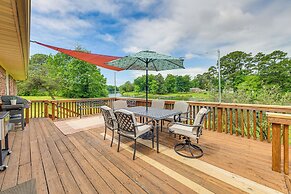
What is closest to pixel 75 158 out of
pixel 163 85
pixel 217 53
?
pixel 217 53

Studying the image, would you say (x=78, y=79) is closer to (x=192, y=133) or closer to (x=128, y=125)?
(x=128, y=125)

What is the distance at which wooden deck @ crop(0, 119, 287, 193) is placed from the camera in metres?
1.82

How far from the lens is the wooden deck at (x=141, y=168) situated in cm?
182

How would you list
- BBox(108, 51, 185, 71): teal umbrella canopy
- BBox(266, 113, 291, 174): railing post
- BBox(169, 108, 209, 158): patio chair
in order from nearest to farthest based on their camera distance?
BBox(266, 113, 291, 174): railing post, BBox(169, 108, 209, 158): patio chair, BBox(108, 51, 185, 71): teal umbrella canopy

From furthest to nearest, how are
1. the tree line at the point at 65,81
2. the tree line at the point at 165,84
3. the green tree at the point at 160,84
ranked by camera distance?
the green tree at the point at 160,84 < the tree line at the point at 65,81 < the tree line at the point at 165,84

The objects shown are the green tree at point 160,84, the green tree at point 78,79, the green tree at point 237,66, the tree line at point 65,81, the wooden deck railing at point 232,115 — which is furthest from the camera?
the green tree at point 237,66

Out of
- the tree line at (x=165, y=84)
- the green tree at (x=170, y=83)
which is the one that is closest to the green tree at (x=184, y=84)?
the tree line at (x=165, y=84)

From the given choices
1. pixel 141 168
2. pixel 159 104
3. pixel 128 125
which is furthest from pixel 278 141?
pixel 159 104

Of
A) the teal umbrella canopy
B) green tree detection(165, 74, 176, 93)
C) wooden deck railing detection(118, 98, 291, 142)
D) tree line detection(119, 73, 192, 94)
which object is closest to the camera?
the teal umbrella canopy

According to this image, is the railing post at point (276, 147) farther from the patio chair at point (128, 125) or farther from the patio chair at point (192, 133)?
the patio chair at point (128, 125)

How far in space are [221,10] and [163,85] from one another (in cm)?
1439

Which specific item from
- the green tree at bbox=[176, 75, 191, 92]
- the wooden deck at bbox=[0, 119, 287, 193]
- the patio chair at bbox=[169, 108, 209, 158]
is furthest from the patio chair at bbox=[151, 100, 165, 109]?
the green tree at bbox=[176, 75, 191, 92]

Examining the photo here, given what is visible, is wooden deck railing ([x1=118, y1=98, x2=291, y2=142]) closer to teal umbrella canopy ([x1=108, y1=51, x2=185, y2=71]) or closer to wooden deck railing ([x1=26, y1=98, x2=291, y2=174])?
wooden deck railing ([x1=26, y1=98, x2=291, y2=174])

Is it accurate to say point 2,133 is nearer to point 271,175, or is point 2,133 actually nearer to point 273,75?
point 271,175
